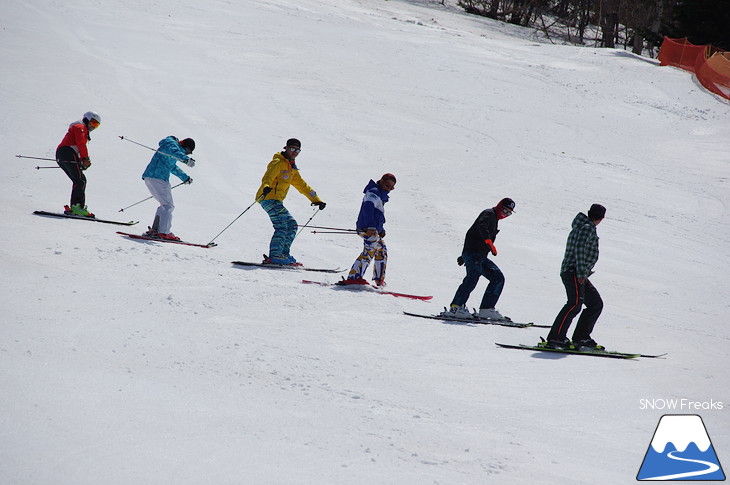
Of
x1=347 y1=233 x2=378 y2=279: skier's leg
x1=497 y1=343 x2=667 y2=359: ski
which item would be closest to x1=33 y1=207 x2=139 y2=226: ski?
x1=347 y1=233 x2=378 y2=279: skier's leg

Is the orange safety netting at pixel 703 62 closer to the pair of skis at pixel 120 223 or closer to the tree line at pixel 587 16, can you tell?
the tree line at pixel 587 16

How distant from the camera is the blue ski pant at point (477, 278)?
8102 mm

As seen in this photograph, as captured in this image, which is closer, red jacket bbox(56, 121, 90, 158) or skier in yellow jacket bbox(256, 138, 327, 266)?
skier in yellow jacket bbox(256, 138, 327, 266)

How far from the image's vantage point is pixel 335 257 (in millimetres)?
10875

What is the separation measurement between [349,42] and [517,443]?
23.9 m

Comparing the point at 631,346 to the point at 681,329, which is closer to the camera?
the point at 631,346

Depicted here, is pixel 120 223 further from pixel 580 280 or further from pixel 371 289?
pixel 580 280

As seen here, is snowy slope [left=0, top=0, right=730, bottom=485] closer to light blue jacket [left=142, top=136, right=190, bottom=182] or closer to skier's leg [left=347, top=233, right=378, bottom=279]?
skier's leg [left=347, top=233, right=378, bottom=279]

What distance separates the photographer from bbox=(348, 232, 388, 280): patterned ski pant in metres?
9.05

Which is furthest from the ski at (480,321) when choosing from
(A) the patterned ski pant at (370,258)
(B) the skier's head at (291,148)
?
(B) the skier's head at (291,148)

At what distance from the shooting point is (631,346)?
8.23m

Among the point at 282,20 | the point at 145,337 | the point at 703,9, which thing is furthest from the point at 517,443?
the point at 703,9

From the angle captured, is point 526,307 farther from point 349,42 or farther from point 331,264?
point 349,42

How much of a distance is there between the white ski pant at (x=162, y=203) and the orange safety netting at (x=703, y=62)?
22640 millimetres
